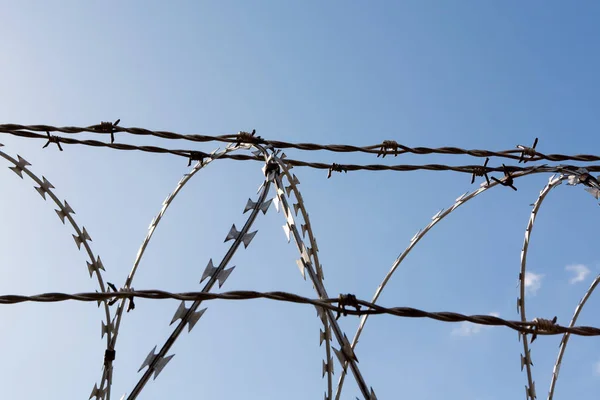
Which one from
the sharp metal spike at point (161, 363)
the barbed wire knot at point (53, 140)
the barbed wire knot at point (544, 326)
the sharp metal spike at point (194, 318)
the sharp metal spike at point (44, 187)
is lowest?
the sharp metal spike at point (161, 363)

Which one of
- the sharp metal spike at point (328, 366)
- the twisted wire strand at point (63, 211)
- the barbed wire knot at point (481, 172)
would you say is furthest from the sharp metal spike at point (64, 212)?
the barbed wire knot at point (481, 172)

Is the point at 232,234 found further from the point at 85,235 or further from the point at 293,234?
the point at 85,235

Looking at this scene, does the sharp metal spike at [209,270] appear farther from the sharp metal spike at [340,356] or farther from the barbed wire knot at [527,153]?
the barbed wire knot at [527,153]

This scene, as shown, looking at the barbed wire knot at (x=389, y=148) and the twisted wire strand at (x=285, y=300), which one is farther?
the barbed wire knot at (x=389, y=148)

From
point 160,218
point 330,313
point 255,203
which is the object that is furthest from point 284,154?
point 330,313

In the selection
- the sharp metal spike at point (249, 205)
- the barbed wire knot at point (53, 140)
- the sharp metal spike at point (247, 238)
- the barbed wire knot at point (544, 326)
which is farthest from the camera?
the barbed wire knot at point (53, 140)

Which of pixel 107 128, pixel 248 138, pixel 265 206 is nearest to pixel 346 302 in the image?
pixel 265 206

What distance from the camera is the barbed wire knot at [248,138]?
13.3ft

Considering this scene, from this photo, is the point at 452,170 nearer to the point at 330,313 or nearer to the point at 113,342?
the point at 330,313

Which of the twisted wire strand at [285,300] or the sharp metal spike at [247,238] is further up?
the sharp metal spike at [247,238]

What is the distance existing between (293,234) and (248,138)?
→ 0.92m

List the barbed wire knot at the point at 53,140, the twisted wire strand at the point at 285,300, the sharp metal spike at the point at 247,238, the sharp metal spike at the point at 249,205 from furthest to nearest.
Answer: the barbed wire knot at the point at 53,140 < the sharp metal spike at the point at 249,205 < the sharp metal spike at the point at 247,238 < the twisted wire strand at the point at 285,300

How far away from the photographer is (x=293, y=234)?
3.37 meters

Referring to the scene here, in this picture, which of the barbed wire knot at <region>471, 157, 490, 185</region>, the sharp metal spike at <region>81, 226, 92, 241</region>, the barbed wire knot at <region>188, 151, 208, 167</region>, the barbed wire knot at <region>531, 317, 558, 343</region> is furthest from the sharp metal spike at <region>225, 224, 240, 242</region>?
the barbed wire knot at <region>471, 157, 490, 185</region>
